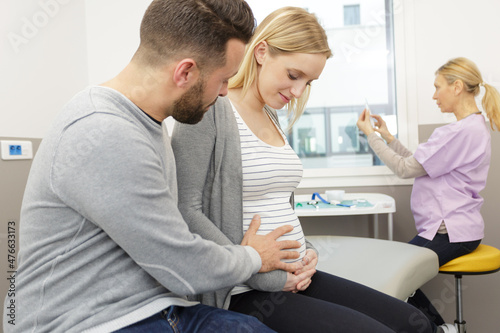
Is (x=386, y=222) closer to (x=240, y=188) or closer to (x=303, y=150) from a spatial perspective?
(x=303, y=150)

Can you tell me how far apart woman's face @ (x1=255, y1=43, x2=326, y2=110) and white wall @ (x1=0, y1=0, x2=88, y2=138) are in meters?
1.20

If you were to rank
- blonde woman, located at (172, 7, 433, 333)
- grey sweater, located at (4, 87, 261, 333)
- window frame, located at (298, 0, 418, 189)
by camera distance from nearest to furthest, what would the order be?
grey sweater, located at (4, 87, 261, 333) → blonde woman, located at (172, 7, 433, 333) → window frame, located at (298, 0, 418, 189)

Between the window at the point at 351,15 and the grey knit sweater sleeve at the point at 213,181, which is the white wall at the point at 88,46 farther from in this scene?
the grey knit sweater sleeve at the point at 213,181

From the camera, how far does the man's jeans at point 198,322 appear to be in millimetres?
699

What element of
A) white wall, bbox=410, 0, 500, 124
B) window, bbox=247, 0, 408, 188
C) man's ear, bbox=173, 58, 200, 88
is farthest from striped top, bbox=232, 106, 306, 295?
white wall, bbox=410, 0, 500, 124

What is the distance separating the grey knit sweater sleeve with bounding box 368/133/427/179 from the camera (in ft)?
6.33

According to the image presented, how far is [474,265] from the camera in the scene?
1.69m

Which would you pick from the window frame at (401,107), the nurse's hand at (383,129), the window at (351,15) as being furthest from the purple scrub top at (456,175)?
the window at (351,15)

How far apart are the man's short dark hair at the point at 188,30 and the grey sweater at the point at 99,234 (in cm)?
13

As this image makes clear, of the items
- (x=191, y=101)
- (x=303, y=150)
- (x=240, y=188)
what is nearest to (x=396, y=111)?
(x=303, y=150)

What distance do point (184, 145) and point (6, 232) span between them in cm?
125

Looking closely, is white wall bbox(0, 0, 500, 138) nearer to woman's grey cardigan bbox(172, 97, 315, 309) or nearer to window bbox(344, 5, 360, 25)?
window bbox(344, 5, 360, 25)

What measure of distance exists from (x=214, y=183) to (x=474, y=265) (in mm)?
1285

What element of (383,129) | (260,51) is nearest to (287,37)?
(260,51)
